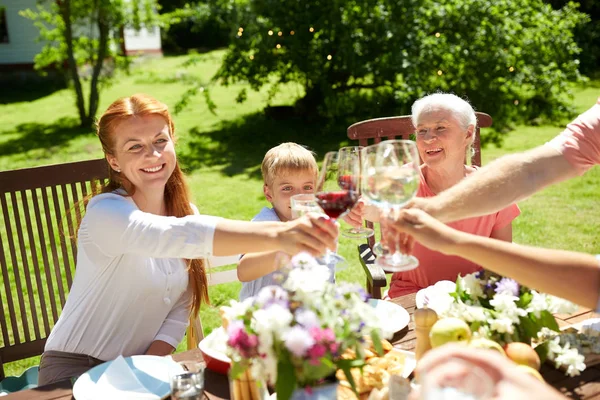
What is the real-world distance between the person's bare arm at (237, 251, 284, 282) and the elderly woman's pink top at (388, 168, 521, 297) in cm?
100

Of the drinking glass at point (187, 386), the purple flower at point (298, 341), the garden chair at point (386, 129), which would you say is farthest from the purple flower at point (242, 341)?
the garden chair at point (386, 129)

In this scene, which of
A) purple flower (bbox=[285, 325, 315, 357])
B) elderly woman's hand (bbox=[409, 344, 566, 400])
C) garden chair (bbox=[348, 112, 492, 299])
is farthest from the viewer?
garden chair (bbox=[348, 112, 492, 299])

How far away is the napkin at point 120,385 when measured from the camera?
69.8 inches

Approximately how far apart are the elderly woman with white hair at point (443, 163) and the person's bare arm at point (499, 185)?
0.71 metres

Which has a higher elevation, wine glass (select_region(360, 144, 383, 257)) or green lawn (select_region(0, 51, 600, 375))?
wine glass (select_region(360, 144, 383, 257))

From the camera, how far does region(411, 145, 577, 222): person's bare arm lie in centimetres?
215

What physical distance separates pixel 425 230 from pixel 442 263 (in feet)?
4.70

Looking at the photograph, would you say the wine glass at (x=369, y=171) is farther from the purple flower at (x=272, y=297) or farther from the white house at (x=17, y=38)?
the white house at (x=17, y=38)

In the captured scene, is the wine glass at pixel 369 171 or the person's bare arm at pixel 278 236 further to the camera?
the person's bare arm at pixel 278 236

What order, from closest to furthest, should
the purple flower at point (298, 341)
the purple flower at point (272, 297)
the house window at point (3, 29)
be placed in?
1. the purple flower at point (298, 341)
2. the purple flower at point (272, 297)
3. the house window at point (3, 29)

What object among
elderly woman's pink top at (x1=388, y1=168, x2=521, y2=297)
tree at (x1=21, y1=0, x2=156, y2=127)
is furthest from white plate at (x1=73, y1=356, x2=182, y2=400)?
tree at (x1=21, y1=0, x2=156, y2=127)

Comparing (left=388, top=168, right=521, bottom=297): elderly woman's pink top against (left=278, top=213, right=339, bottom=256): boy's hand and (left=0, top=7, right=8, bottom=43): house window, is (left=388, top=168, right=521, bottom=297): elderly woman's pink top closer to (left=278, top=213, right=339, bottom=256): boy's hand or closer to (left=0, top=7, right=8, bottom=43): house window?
(left=278, top=213, right=339, bottom=256): boy's hand

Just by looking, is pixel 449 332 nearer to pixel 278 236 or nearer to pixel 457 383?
pixel 278 236

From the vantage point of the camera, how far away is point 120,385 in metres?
1.83
